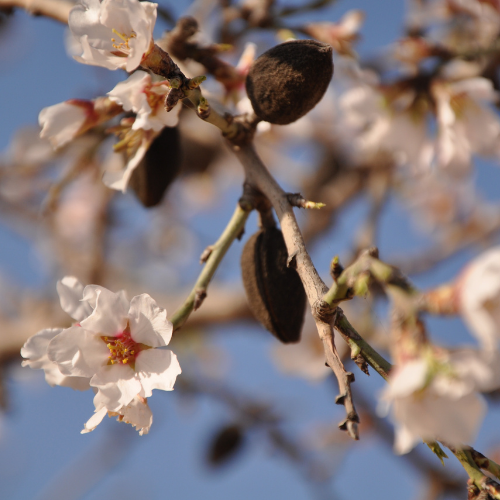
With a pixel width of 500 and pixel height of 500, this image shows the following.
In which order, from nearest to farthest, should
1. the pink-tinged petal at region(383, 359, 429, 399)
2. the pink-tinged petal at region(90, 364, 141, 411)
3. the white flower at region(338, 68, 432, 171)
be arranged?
1. the pink-tinged petal at region(383, 359, 429, 399)
2. the pink-tinged petal at region(90, 364, 141, 411)
3. the white flower at region(338, 68, 432, 171)

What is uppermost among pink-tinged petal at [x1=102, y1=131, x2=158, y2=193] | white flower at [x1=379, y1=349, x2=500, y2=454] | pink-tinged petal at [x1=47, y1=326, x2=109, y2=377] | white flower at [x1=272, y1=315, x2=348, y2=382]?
white flower at [x1=379, y1=349, x2=500, y2=454]

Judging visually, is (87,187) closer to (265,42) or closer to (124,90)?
(265,42)

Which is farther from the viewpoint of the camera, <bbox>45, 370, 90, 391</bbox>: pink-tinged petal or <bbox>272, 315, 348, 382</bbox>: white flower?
<bbox>272, 315, 348, 382</bbox>: white flower

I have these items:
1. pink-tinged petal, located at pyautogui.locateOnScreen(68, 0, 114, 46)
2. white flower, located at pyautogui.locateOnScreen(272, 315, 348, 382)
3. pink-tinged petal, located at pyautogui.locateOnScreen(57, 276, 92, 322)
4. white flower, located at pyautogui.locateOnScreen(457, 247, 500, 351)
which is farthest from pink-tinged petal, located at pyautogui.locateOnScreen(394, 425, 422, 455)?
white flower, located at pyautogui.locateOnScreen(272, 315, 348, 382)

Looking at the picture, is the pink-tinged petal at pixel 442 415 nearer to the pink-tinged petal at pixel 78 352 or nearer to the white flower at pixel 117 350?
the white flower at pixel 117 350

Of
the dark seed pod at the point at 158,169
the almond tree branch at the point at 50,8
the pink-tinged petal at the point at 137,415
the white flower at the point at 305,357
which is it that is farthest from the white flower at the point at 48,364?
the white flower at the point at 305,357

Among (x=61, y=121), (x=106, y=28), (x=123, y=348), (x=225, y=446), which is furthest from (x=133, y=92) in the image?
(x=225, y=446)

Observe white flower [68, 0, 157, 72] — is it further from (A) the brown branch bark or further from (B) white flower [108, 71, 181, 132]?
(A) the brown branch bark

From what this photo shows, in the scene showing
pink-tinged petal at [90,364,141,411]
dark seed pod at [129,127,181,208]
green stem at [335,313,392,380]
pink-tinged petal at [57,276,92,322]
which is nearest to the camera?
green stem at [335,313,392,380]
